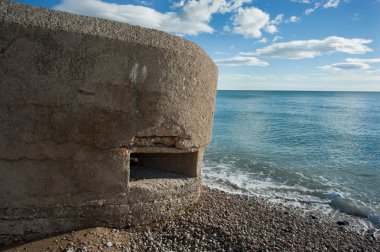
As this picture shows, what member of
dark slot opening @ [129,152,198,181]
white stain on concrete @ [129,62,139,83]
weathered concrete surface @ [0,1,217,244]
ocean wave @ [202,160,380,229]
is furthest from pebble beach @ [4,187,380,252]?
white stain on concrete @ [129,62,139,83]

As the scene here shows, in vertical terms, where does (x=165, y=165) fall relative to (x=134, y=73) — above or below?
below

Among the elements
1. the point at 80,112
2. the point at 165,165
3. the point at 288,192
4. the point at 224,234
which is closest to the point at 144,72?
the point at 80,112

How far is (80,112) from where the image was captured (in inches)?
135

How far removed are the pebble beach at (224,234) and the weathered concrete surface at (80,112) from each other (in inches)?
7.7

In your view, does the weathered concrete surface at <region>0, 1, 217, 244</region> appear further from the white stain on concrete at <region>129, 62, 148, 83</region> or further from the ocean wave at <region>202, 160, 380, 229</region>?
the ocean wave at <region>202, 160, 380, 229</region>

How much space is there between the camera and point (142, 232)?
4059mm

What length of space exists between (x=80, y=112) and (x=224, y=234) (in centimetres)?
258

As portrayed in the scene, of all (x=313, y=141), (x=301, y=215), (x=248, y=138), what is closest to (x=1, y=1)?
(x=301, y=215)

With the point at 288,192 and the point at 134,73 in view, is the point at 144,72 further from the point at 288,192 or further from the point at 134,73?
the point at 288,192

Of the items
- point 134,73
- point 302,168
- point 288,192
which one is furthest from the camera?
point 302,168

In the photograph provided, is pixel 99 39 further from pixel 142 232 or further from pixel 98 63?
pixel 142 232

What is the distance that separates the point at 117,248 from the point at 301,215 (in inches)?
152

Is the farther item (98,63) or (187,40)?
(187,40)

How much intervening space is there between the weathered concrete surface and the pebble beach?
0.19 m
